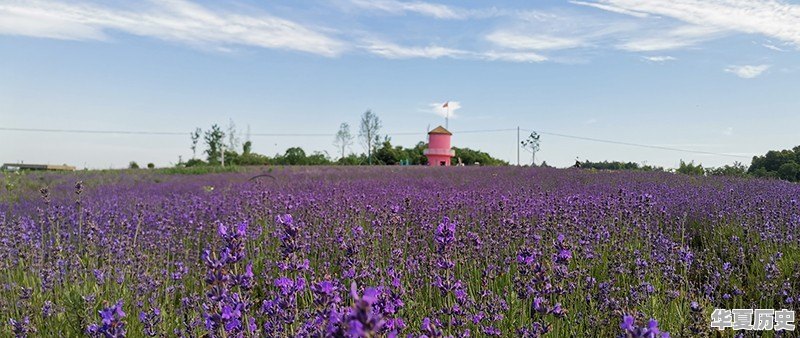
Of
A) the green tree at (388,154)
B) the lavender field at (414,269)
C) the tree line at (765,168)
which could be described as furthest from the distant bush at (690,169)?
the green tree at (388,154)

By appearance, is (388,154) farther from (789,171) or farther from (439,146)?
(789,171)

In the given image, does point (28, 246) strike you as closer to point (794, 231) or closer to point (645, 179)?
point (794, 231)

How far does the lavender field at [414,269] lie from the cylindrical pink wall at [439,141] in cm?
1865

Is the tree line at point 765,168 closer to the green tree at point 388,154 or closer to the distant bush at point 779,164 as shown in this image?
the distant bush at point 779,164

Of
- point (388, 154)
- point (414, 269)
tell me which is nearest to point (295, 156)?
point (388, 154)

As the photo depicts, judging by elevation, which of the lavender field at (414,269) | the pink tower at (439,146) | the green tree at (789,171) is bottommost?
the lavender field at (414,269)

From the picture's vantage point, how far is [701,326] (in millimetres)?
2236

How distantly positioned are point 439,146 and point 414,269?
73.6 feet

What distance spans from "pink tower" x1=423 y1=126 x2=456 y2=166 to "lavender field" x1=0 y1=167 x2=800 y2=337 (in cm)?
1863

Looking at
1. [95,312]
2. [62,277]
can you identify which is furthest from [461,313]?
[62,277]

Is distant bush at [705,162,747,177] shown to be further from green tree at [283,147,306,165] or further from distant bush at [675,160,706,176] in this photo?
green tree at [283,147,306,165]

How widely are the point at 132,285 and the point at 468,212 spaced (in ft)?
10.0

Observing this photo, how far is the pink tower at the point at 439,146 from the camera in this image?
25781 millimetres

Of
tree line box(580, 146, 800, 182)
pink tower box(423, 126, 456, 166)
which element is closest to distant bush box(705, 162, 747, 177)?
tree line box(580, 146, 800, 182)
